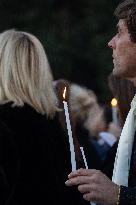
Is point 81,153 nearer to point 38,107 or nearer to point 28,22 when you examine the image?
point 38,107

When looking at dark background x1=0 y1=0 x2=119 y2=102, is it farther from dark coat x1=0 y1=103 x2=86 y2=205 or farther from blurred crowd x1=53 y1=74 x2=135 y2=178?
dark coat x1=0 y1=103 x2=86 y2=205

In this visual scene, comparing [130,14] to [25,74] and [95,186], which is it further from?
[95,186]

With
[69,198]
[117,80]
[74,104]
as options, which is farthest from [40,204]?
[74,104]

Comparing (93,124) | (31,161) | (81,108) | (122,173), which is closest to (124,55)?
(122,173)

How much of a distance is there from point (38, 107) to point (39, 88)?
15 centimetres

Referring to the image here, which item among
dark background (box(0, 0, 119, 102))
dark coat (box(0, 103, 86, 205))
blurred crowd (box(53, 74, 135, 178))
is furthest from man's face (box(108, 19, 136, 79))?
dark background (box(0, 0, 119, 102))

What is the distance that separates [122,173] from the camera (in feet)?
11.8

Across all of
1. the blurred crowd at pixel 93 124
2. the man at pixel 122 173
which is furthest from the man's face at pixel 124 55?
the blurred crowd at pixel 93 124

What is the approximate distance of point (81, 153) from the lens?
3602 millimetres

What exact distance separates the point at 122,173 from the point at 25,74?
0.88 meters

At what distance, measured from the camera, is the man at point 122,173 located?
3.30 m

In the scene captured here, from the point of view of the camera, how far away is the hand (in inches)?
130

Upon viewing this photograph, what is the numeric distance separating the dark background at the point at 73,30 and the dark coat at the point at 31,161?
9.80 metres

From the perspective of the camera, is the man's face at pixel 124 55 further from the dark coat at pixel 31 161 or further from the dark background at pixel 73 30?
the dark background at pixel 73 30
